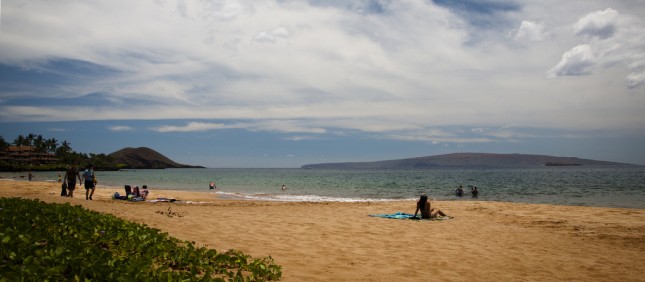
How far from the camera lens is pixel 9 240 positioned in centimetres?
625

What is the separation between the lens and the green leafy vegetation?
16.7 feet

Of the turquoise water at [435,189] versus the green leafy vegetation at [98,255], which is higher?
the green leafy vegetation at [98,255]

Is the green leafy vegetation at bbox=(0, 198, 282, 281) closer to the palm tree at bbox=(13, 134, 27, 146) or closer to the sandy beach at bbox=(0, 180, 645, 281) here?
the sandy beach at bbox=(0, 180, 645, 281)

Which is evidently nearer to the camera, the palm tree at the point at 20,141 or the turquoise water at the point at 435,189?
the turquoise water at the point at 435,189

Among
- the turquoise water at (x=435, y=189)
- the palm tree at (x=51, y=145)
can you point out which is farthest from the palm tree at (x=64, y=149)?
the turquoise water at (x=435, y=189)

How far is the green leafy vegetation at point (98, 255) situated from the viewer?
201 inches

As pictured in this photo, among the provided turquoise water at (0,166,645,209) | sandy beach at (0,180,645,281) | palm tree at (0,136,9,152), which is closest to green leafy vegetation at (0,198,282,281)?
sandy beach at (0,180,645,281)

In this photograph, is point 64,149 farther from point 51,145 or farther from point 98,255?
point 98,255

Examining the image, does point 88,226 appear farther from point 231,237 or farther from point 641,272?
point 641,272

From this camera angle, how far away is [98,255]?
601cm

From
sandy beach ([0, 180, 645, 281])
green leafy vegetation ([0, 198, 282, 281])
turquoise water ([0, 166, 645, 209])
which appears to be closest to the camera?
green leafy vegetation ([0, 198, 282, 281])

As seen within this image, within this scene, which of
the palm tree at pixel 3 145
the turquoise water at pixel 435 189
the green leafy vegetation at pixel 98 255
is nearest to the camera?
the green leafy vegetation at pixel 98 255

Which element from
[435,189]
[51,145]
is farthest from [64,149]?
[435,189]

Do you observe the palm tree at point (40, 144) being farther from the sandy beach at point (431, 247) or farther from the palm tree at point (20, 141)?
the sandy beach at point (431, 247)
